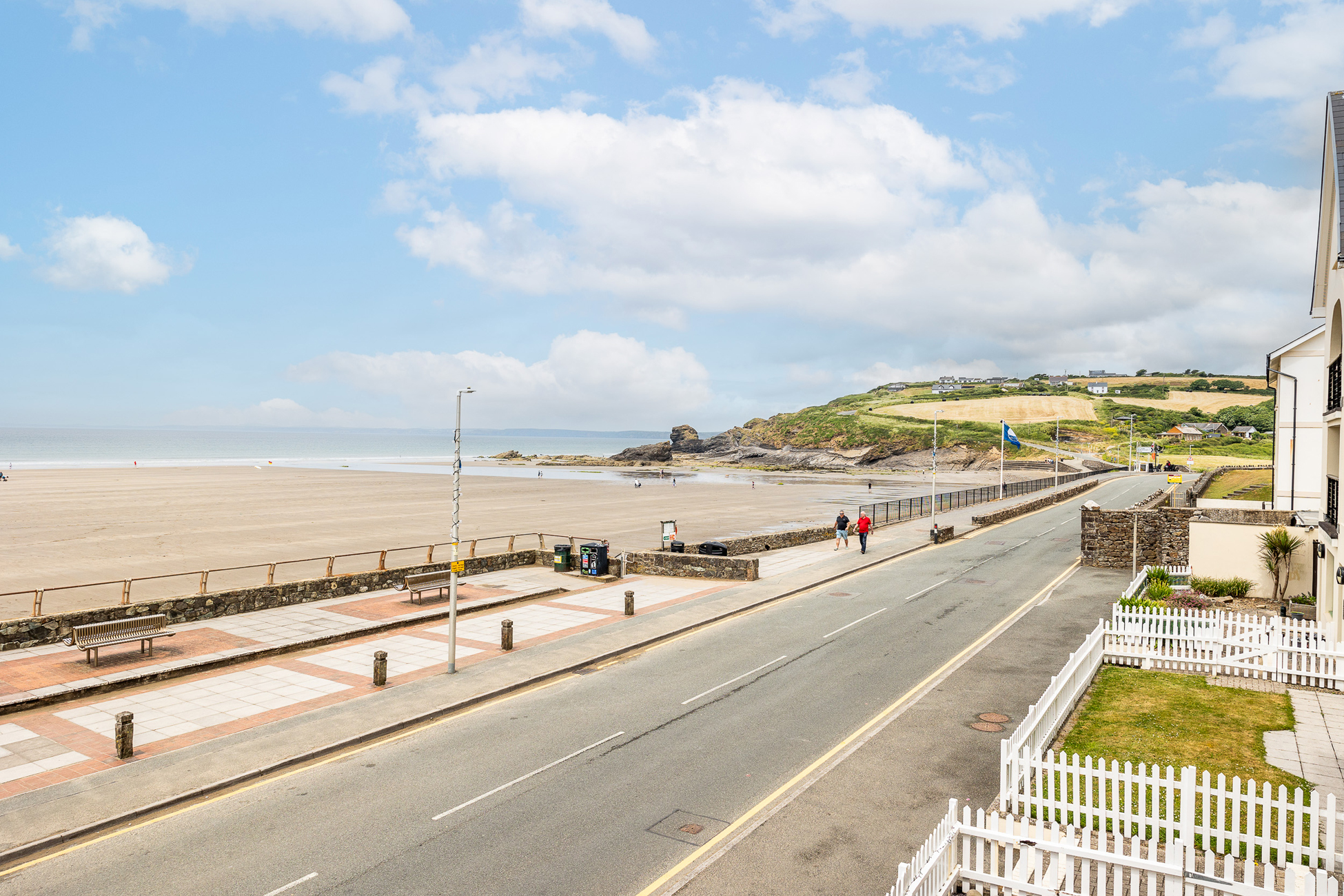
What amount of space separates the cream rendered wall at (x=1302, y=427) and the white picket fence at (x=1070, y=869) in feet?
89.5

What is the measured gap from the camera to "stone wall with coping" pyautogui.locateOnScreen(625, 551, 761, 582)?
28.8m

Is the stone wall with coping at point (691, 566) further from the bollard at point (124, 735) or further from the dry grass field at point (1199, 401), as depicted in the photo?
the dry grass field at point (1199, 401)

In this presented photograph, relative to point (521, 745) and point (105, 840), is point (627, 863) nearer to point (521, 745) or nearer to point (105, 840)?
point (521, 745)

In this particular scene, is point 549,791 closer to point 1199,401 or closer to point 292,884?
point 292,884

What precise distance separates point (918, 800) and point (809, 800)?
1.58m

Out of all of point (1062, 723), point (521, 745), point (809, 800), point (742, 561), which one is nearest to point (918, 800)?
point (809, 800)

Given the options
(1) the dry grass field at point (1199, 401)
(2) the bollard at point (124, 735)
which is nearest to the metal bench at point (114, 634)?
(2) the bollard at point (124, 735)

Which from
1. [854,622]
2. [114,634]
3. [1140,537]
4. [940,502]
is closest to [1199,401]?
[940,502]

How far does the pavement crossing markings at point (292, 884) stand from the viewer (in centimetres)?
870

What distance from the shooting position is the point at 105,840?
1009cm

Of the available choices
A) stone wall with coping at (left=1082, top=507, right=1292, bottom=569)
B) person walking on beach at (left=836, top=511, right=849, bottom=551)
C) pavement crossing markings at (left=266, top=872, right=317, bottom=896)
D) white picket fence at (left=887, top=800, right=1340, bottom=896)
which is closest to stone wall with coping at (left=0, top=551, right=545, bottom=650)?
pavement crossing markings at (left=266, top=872, right=317, bottom=896)

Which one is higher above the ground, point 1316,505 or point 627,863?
point 1316,505

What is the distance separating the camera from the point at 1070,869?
7.83m

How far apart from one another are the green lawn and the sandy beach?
1044 inches
